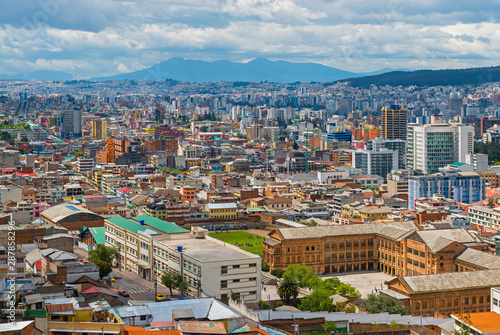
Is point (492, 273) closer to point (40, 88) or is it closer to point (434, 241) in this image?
point (434, 241)

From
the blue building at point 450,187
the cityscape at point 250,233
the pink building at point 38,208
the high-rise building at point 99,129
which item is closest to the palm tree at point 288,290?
the cityscape at point 250,233

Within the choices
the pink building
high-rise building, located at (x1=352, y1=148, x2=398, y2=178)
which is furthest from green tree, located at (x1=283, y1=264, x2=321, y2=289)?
high-rise building, located at (x1=352, y1=148, x2=398, y2=178)

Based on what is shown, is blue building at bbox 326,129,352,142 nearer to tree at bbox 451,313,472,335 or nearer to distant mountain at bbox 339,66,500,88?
tree at bbox 451,313,472,335

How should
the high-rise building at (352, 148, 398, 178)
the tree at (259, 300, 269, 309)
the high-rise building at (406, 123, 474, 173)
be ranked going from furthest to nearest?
the high-rise building at (352, 148, 398, 178), the high-rise building at (406, 123, 474, 173), the tree at (259, 300, 269, 309)

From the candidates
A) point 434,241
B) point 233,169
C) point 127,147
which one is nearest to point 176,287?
point 434,241

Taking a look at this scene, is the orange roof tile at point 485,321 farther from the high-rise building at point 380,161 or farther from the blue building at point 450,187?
the high-rise building at point 380,161
